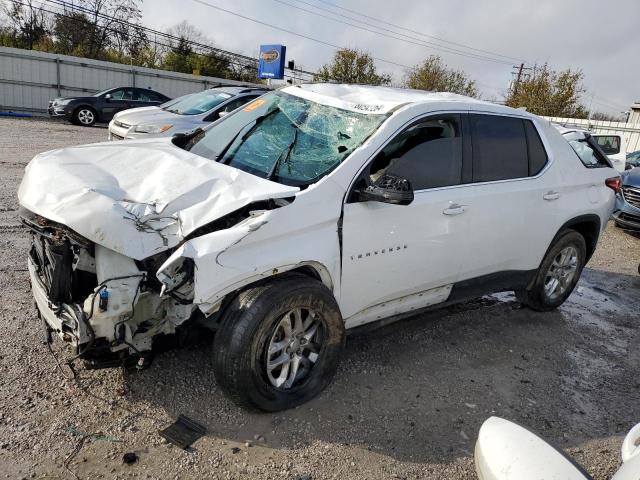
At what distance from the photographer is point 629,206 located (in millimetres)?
9031

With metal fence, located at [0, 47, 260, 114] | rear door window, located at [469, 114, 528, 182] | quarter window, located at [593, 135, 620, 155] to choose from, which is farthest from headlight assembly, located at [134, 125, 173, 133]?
metal fence, located at [0, 47, 260, 114]

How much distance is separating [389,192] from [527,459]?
5.94 ft

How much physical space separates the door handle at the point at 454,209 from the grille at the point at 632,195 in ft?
22.7

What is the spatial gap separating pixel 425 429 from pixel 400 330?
1274 millimetres

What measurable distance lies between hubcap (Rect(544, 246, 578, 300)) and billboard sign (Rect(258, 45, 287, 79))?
29968 millimetres

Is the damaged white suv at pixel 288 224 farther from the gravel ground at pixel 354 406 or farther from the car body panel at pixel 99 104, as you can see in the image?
the car body panel at pixel 99 104

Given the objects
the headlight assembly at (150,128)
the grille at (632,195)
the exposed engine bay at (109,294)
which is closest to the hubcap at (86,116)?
the headlight assembly at (150,128)

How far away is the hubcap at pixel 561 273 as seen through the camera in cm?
498

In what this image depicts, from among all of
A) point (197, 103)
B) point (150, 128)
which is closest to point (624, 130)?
point (197, 103)

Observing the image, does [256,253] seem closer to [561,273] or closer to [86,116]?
[561,273]

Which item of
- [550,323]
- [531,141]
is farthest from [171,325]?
[550,323]

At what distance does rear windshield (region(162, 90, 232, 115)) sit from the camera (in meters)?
10.6

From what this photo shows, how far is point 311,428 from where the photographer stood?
301 centimetres

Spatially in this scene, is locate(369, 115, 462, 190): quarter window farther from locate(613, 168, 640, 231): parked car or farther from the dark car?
the dark car
